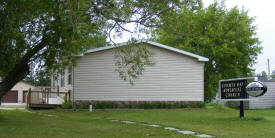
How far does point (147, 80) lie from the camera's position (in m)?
19.6

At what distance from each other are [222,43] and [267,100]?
21.0 ft

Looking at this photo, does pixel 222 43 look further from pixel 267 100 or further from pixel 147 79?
pixel 147 79

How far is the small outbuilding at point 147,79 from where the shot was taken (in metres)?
19.6

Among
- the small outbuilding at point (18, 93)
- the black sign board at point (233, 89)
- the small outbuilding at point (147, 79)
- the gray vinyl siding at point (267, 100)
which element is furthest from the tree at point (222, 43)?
the small outbuilding at point (18, 93)

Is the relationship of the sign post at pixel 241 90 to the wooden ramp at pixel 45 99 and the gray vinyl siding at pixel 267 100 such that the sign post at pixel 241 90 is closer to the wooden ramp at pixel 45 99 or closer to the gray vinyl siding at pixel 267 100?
the wooden ramp at pixel 45 99

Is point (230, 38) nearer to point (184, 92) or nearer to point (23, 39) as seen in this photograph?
point (184, 92)

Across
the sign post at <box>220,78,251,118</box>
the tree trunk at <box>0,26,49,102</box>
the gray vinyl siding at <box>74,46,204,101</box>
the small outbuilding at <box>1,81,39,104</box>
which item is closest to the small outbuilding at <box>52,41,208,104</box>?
the gray vinyl siding at <box>74,46,204,101</box>

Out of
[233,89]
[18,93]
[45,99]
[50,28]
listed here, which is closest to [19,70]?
[50,28]

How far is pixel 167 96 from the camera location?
64.1ft

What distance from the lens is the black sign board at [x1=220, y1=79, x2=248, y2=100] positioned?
13.4 m

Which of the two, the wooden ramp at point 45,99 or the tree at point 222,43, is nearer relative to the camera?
the wooden ramp at point 45,99

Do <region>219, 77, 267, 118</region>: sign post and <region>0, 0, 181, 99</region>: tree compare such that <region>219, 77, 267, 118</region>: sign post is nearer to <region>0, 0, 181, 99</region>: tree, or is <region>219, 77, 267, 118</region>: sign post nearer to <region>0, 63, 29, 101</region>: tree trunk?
<region>0, 0, 181, 99</region>: tree

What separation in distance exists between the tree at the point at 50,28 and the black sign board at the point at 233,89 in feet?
14.6

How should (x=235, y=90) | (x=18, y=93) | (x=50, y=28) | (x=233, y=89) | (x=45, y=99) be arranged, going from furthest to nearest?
(x=18, y=93)
(x=45, y=99)
(x=233, y=89)
(x=235, y=90)
(x=50, y=28)
